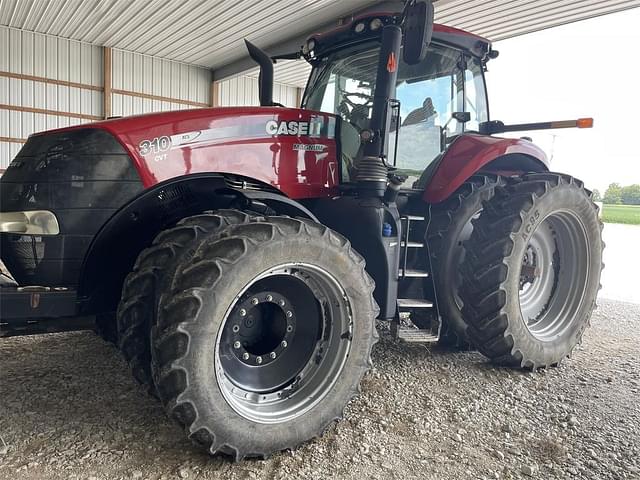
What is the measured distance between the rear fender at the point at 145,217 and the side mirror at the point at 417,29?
1102mm

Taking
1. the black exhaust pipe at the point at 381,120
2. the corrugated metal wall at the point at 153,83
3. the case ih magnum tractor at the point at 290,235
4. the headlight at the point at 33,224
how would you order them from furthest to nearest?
the corrugated metal wall at the point at 153,83 < the black exhaust pipe at the point at 381,120 < the headlight at the point at 33,224 < the case ih magnum tractor at the point at 290,235

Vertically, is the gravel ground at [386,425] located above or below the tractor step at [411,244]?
below

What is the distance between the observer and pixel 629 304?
6680 mm

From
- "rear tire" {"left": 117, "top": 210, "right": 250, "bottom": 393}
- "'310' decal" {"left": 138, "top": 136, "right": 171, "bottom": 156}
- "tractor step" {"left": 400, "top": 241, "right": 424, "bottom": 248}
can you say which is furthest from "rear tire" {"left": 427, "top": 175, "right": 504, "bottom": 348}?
"'310' decal" {"left": 138, "top": 136, "right": 171, "bottom": 156}

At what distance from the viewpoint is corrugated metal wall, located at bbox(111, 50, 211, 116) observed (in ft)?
44.9

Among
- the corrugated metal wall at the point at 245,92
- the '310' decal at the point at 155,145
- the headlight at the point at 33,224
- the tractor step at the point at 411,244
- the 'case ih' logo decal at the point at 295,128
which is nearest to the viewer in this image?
the headlight at the point at 33,224

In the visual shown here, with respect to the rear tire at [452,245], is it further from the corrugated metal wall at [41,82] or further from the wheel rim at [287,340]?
the corrugated metal wall at [41,82]

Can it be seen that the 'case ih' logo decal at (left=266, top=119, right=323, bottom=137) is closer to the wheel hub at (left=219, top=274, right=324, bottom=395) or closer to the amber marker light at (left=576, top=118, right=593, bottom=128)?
the wheel hub at (left=219, top=274, right=324, bottom=395)

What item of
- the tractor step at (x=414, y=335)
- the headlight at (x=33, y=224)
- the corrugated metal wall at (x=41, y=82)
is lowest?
the tractor step at (x=414, y=335)

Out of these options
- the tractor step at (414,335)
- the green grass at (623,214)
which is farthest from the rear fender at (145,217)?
the green grass at (623,214)

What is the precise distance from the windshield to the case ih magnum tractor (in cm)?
2

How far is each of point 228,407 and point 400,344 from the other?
7.22ft

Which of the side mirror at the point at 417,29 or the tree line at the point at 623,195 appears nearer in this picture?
the side mirror at the point at 417,29

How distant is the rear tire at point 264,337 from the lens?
2094mm
